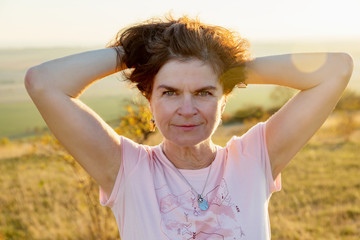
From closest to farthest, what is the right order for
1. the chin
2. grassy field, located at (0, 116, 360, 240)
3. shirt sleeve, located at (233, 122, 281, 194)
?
the chin < shirt sleeve, located at (233, 122, 281, 194) < grassy field, located at (0, 116, 360, 240)

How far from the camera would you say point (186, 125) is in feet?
5.78

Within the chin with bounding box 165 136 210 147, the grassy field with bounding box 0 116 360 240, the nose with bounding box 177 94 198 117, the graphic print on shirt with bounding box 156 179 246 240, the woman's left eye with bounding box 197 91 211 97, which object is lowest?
the grassy field with bounding box 0 116 360 240

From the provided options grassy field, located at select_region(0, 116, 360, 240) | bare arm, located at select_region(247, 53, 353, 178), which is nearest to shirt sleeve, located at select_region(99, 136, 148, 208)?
bare arm, located at select_region(247, 53, 353, 178)

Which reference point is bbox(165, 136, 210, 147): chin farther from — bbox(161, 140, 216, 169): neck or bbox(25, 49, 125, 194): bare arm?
bbox(25, 49, 125, 194): bare arm

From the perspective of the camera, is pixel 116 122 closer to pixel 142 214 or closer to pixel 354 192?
pixel 142 214

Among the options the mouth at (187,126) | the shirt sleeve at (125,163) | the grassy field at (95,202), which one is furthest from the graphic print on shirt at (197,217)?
the grassy field at (95,202)

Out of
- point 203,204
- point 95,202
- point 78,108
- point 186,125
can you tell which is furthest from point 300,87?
point 95,202

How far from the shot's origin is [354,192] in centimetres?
716

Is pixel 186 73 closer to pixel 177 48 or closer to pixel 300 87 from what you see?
pixel 177 48

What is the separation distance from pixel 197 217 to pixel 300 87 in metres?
0.77

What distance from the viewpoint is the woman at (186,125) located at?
1.72 metres

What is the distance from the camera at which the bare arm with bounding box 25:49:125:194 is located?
169 cm

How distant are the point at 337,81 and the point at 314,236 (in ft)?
12.6

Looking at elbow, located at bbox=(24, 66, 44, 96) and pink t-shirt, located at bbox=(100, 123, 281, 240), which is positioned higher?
elbow, located at bbox=(24, 66, 44, 96)
